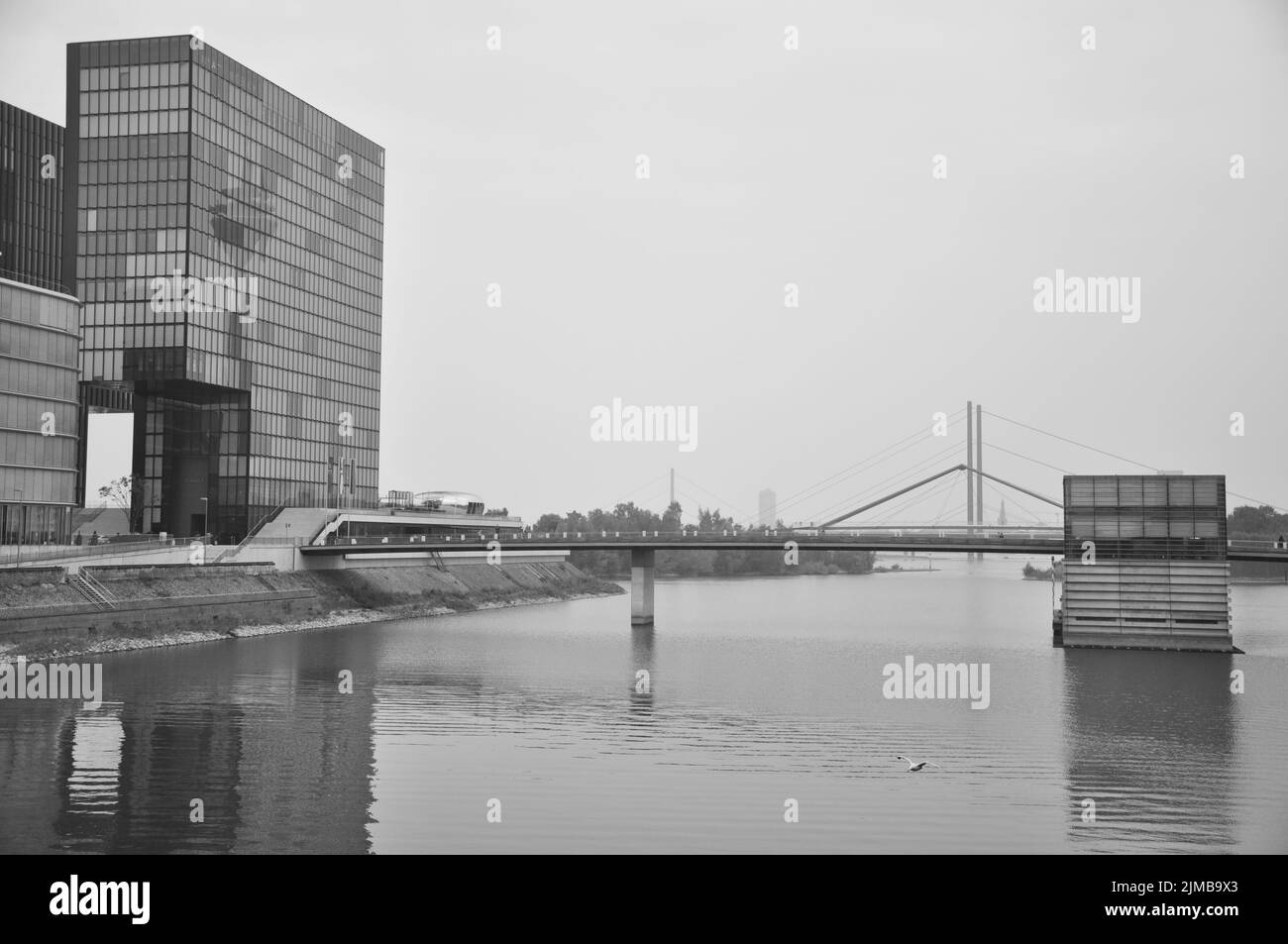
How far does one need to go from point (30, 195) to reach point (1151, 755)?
13053 cm

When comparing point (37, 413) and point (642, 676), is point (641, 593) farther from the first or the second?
point (37, 413)

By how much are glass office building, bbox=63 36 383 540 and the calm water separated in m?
52.2

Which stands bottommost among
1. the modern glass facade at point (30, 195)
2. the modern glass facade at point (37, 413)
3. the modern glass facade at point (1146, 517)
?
the modern glass facade at point (1146, 517)

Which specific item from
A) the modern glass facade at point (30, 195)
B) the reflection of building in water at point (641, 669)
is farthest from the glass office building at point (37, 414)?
the modern glass facade at point (30, 195)

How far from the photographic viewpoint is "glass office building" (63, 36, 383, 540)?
4131 inches

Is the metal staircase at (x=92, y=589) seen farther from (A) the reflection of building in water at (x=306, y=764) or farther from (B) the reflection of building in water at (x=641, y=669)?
(B) the reflection of building in water at (x=641, y=669)

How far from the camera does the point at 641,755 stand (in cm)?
3456

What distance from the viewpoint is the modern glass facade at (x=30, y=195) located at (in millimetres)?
123500

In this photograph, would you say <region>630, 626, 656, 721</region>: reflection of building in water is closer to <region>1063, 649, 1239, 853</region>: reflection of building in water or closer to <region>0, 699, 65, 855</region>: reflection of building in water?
<region>1063, 649, 1239, 853</region>: reflection of building in water

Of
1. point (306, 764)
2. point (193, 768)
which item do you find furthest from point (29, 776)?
point (306, 764)

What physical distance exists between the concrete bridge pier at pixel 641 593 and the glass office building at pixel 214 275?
45005mm

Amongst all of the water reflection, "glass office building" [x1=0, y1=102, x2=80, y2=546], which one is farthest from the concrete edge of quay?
the water reflection
